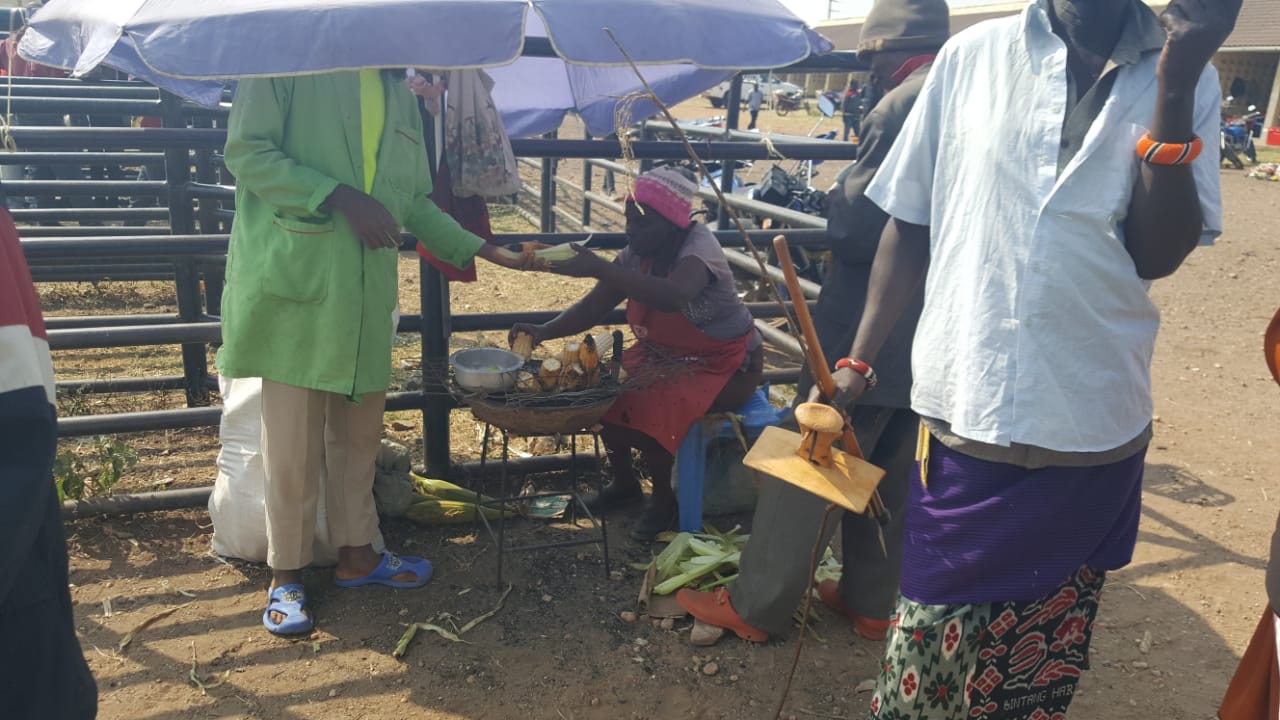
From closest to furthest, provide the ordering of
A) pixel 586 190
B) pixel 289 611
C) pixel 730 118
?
pixel 289 611
pixel 730 118
pixel 586 190

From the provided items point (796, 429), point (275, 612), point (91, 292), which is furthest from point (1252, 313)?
point (91, 292)

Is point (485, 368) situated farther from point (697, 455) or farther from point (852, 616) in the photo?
point (852, 616)

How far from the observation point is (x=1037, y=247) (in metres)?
1.83

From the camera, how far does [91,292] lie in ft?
22.7

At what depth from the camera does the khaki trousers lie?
302 centimetres

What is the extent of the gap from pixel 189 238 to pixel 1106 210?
119 inches

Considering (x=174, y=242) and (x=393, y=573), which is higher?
(x=174, y=242)

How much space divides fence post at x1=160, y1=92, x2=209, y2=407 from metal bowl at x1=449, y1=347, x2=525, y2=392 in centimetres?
148

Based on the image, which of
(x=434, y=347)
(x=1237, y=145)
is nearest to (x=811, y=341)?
(x=434, y=347)

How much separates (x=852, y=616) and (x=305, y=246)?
2206mm

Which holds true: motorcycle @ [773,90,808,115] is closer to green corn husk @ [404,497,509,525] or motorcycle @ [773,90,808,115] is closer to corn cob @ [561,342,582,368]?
green corn husk @ [404,497,509,525]

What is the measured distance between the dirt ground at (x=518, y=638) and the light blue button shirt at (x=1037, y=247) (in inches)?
56.5

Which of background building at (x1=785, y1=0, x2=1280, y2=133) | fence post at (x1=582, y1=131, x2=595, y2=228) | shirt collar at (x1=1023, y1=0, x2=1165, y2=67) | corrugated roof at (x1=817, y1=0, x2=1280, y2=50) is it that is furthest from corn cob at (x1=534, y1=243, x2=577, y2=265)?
background building at (x1=785, y1=0, x2=1280, y2=133)

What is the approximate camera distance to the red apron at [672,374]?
3.61m
